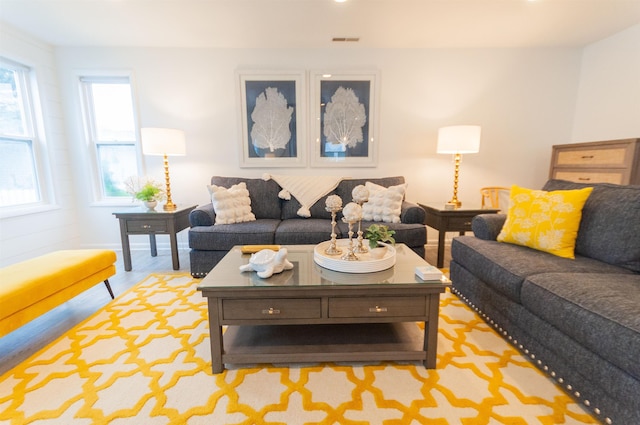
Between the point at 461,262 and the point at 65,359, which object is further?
the point at 461,262

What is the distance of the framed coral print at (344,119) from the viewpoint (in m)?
3.28

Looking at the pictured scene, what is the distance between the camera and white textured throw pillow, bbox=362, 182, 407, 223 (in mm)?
2750

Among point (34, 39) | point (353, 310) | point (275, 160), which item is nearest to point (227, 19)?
point (275, 160)

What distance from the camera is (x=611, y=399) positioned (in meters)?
1.07

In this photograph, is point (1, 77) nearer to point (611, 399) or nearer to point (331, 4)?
point (331, 4)

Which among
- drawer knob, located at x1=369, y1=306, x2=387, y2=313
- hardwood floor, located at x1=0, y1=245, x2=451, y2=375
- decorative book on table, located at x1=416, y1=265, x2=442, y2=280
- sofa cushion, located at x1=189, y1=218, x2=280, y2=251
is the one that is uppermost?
decorative book on table, located at x1=416, y1=265, x2=442, y2=280

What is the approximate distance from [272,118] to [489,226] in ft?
8.25

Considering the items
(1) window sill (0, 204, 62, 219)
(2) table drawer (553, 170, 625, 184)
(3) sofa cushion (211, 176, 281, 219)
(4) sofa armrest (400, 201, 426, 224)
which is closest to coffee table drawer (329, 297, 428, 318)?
(4) sofa armrest (400, 201, 426, 224)

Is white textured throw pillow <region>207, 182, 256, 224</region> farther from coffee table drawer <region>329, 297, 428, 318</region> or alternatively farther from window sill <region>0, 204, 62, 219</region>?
window sill <region>0, 204, 62, 219</region>

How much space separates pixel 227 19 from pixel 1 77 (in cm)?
236

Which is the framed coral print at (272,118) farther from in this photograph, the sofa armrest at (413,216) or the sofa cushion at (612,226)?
the sofa cushion at (612,226)

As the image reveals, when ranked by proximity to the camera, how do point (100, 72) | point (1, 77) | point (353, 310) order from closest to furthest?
point (353, 310) < point (1, 77) < point (100, 72)

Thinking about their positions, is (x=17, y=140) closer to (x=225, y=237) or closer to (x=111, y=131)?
(x=111, y=131)

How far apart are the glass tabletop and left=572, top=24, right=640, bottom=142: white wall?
9.91ft
